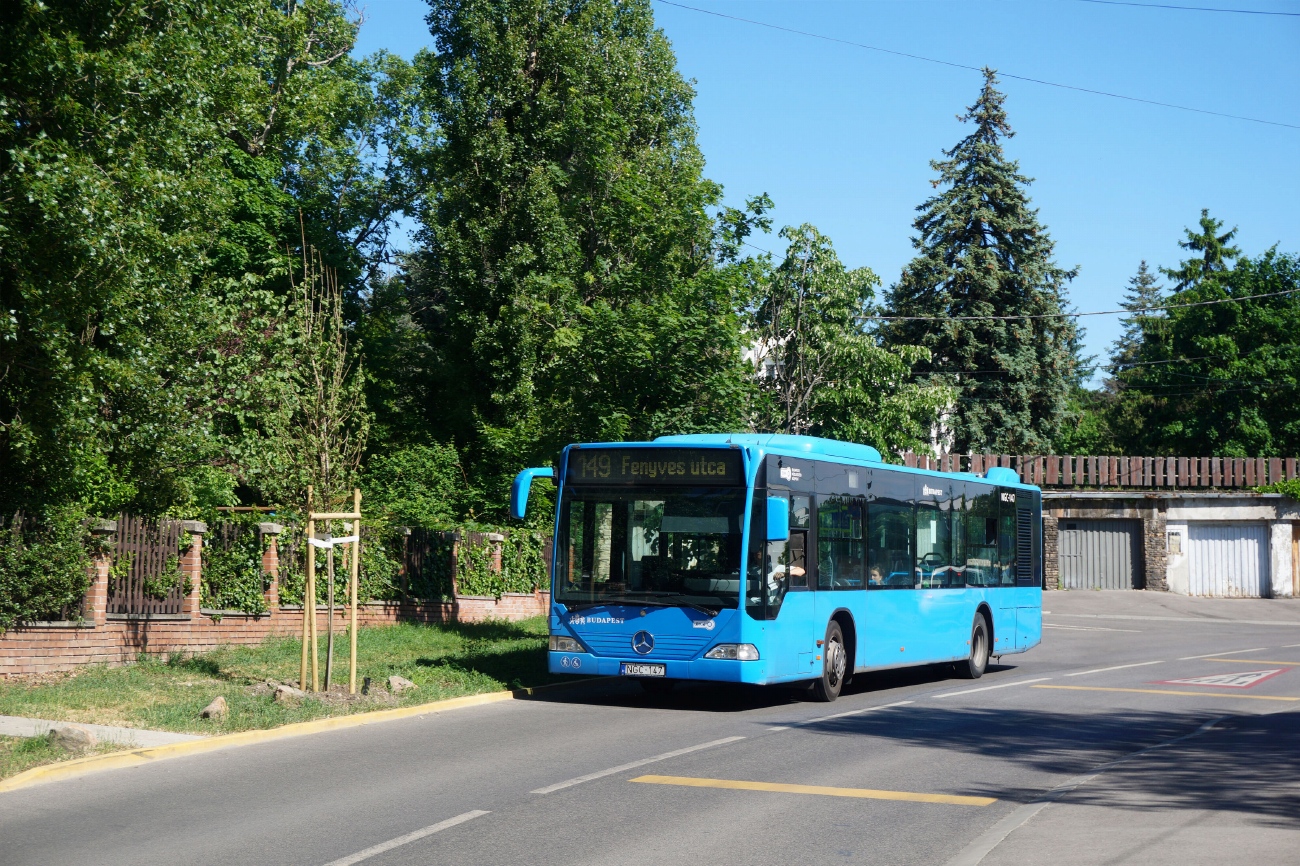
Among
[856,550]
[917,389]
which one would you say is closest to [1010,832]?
[856,550]

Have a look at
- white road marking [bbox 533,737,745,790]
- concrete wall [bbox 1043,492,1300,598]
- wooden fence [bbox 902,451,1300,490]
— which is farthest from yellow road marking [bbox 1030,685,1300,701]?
concrete wall [bbox 1043,492,1300,598]

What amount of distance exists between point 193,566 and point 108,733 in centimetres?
732

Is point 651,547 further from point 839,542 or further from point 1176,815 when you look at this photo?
point 1176,815

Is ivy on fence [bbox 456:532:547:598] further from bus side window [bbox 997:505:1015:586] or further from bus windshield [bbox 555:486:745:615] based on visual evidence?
bus windshield [bbox 555:486:745:615]

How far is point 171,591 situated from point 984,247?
38897 millimetres

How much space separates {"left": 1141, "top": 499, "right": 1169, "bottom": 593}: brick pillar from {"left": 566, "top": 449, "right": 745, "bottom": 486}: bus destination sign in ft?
116

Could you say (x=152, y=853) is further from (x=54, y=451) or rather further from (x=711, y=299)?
(x=711, y=299)

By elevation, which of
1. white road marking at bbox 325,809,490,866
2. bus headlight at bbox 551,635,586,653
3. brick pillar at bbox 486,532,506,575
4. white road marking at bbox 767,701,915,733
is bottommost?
white road marking at bbox 767,701,915,733

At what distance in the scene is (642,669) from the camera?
48.8ft

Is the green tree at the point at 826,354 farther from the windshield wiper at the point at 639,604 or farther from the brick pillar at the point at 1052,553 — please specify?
the brick pillar at the point at 1052,553

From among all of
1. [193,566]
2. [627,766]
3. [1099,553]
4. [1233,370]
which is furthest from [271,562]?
[1233,370]

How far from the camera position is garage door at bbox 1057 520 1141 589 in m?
46.5

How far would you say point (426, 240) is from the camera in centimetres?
4094

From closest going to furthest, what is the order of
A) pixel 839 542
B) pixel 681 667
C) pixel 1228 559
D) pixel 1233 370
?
pixel 681 667, pixel 839 542, pixel 1228 559, pixel 1233 370
